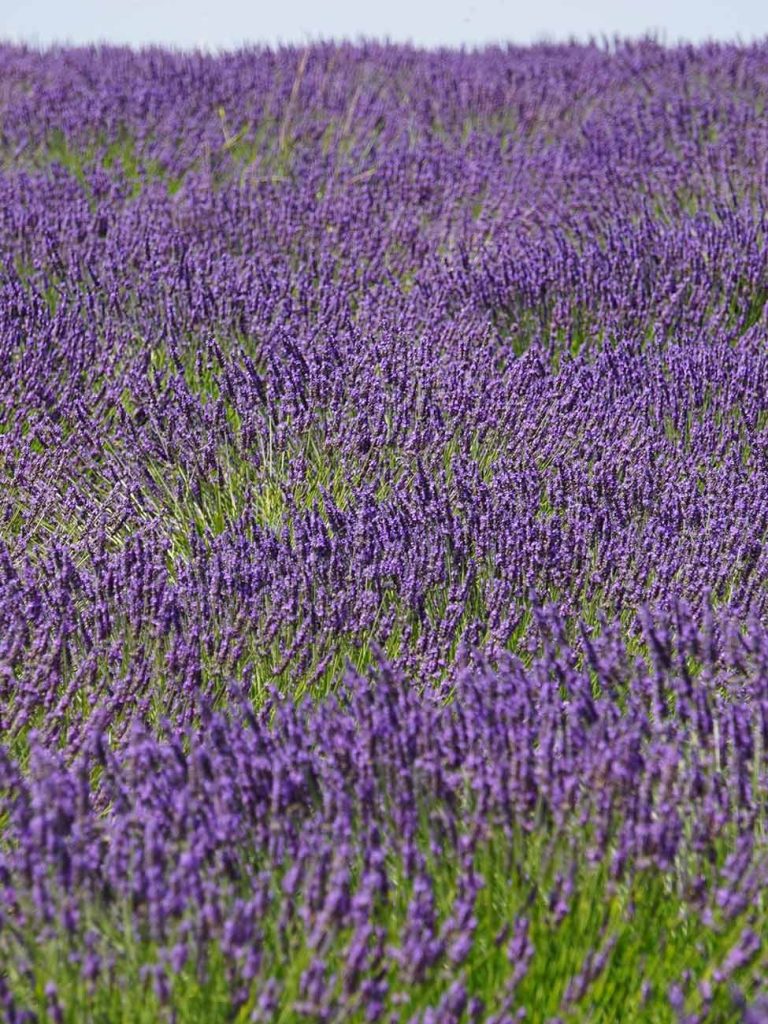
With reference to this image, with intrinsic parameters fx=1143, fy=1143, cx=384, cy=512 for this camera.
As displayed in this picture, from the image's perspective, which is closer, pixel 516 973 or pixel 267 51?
pixel 516 973

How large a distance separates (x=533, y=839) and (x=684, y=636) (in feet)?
1.42

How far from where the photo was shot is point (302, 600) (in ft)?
7.59

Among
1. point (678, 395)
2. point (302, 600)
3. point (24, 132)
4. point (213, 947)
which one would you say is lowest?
point (213, 947)

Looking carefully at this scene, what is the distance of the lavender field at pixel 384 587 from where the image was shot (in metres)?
1.44

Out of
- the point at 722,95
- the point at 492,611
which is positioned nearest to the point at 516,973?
the point at 492,611

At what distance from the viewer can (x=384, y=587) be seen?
7.77ft

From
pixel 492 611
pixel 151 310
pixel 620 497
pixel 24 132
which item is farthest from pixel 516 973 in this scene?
pixel 24 132

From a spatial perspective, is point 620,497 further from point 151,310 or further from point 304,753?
point 151,310

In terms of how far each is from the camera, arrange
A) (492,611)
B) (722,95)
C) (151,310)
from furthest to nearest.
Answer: (722,95) → (151,310) → (492,611)

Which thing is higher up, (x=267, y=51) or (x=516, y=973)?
(x=267, y=51)

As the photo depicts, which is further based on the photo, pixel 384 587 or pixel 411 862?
pixel 384 587

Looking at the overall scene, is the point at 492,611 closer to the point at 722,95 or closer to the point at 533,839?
the point at 533,839

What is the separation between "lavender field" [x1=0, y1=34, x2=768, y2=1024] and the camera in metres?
1.44

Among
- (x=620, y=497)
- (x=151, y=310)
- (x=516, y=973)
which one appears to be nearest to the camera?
(x=516, y=973)
